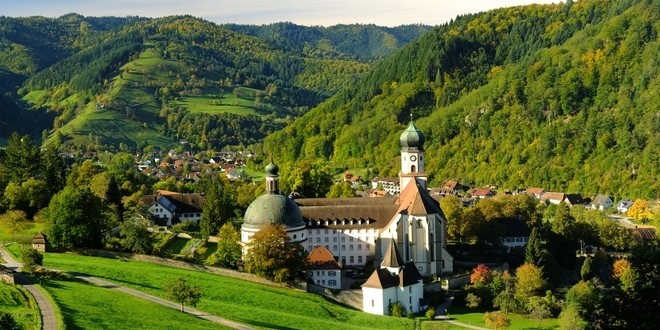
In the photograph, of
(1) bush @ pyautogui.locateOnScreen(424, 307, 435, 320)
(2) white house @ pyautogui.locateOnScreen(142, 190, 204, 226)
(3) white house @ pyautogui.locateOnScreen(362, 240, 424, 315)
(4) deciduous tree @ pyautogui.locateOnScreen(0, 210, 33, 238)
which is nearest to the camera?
(1) bush @ pyautogui.locateOnScreen(424, 307, 435, 320)

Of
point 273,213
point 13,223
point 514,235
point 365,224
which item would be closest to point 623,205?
point 514,235

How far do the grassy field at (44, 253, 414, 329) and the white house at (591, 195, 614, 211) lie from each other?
77.6 m

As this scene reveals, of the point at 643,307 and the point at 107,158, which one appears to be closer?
the point at 643,307

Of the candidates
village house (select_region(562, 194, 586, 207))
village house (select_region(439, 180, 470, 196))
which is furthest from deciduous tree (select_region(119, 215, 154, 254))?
village house (select_region(439, 180, 470, 196))

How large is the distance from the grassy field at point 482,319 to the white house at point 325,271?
35.0 ft

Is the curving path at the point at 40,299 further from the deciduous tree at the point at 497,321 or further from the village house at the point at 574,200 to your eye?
the village house at the point at 574,200

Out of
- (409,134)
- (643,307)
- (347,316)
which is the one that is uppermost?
(409,134)

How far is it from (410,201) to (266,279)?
17.7 meters

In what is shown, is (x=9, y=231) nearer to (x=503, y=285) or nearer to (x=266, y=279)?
(x=266, y=279)

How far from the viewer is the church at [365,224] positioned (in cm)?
8212

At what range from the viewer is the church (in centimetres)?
8212

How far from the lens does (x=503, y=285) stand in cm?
7550

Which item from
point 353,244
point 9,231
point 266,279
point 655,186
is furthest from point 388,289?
point 655,186

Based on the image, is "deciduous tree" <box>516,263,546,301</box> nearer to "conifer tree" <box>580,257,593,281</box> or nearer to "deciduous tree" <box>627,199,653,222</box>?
"conifer tree" <box>580,257,593,281</box>
